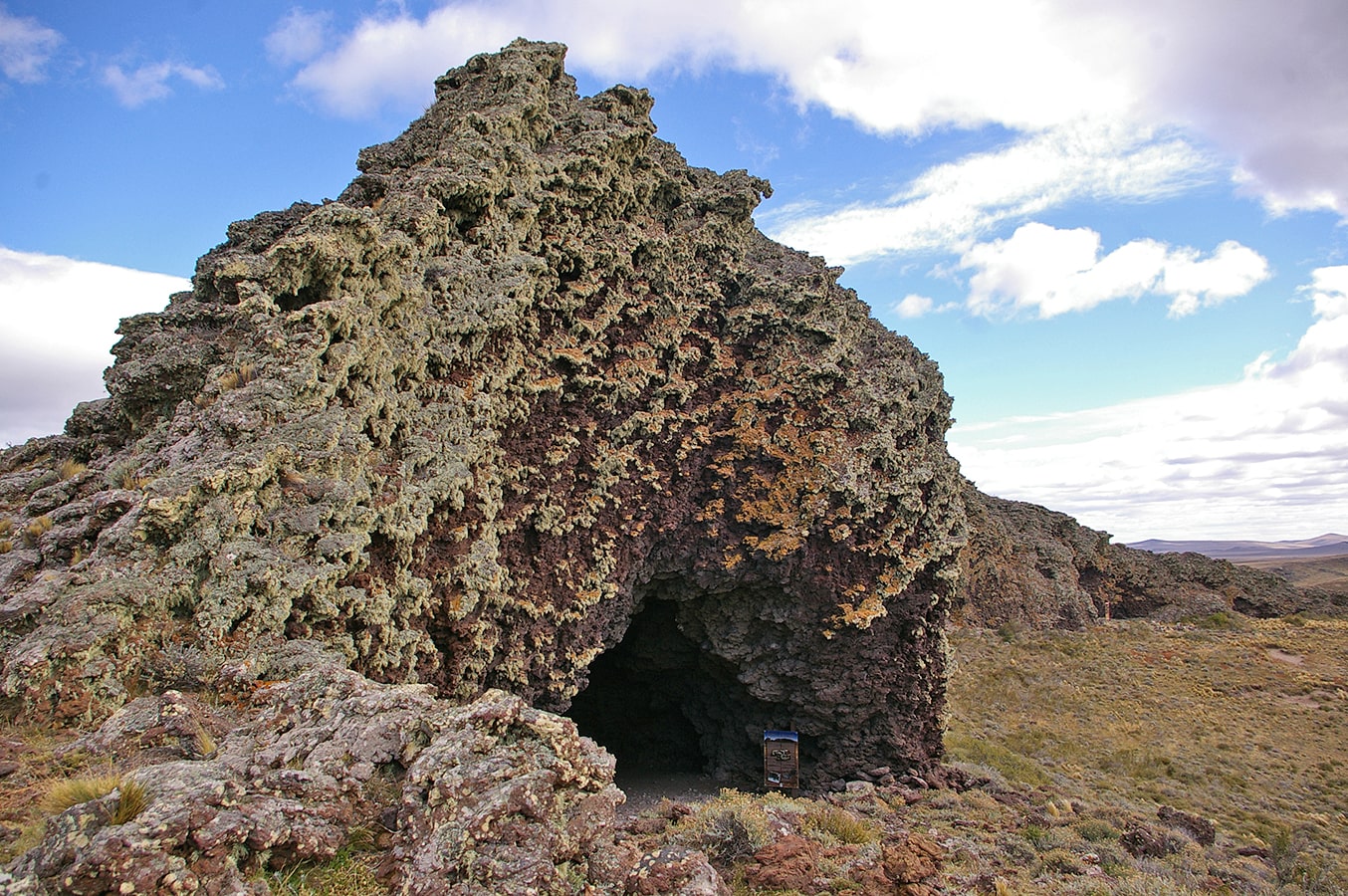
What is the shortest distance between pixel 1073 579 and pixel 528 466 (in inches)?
1417

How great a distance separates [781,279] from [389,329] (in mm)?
9808

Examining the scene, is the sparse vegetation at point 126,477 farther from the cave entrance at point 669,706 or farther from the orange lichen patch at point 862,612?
the orange lichen patch at point 862,612

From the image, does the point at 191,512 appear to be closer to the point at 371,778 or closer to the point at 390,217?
the point at 371,778

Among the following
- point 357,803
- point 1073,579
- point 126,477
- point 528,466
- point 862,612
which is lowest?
Result: point 1073,579

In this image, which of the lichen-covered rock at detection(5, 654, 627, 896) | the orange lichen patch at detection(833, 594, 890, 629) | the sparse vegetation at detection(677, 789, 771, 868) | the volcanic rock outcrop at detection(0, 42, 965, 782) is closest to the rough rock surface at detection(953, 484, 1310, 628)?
the volcanic rock outcrop at detection(0, 42, 965, 782)

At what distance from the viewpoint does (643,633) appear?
61.4 ft

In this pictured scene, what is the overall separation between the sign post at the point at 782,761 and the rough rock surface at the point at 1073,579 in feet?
65.0

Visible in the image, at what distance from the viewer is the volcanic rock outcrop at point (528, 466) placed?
755 centimetres

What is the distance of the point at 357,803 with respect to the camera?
534cm

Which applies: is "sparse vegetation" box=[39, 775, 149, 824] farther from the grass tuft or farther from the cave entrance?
the cave entrance

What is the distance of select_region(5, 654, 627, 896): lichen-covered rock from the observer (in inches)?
155

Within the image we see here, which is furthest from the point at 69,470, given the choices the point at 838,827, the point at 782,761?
the point at 782,761

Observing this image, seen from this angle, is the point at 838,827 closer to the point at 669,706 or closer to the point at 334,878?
the point at 334,878

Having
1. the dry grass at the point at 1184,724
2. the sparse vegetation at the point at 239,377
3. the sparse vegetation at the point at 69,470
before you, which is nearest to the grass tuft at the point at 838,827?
the dry grass at the point at 1184,724
